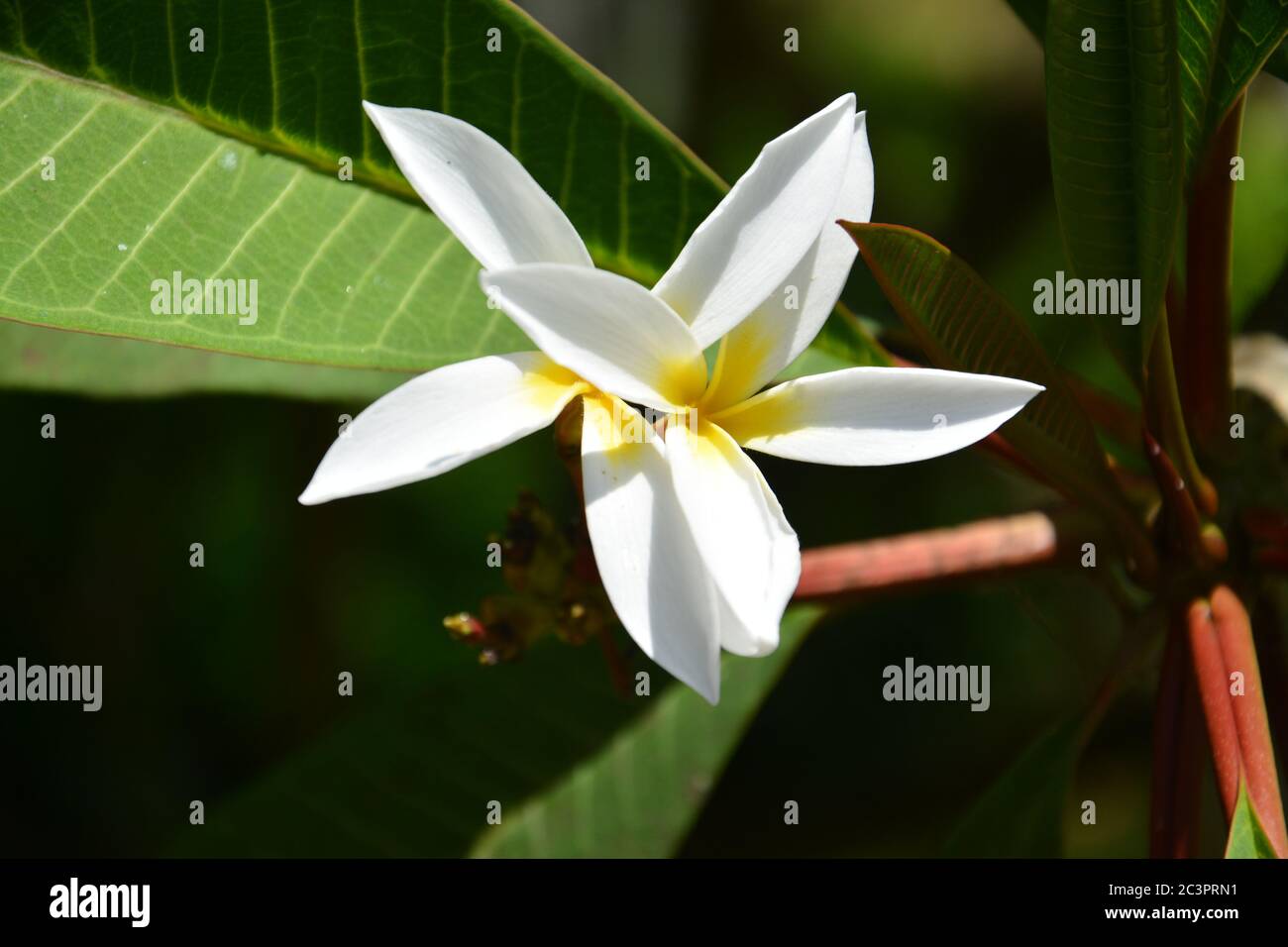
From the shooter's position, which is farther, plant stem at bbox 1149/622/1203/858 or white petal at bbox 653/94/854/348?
plant stem at bbox 1149/622/1203/858

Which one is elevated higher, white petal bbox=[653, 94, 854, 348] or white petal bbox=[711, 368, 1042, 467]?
white petal bbox=[653, 94, 854, 348]

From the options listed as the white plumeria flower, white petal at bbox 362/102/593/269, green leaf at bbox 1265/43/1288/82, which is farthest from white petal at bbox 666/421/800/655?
green leaf at bbox 1265/43/1288/82

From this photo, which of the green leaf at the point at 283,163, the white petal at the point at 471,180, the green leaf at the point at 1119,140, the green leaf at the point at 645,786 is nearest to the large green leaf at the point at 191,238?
the green leaf at the point at 283,163

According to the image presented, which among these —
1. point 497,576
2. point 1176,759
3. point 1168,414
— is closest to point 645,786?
point 497,576

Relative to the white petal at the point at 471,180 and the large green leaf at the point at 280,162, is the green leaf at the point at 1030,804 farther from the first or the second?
the white petal at the point at 471,180

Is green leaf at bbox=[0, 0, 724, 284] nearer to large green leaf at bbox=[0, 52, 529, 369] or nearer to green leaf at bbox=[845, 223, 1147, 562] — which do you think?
large green leaf at bbox=[0, 52, 529, 369]
